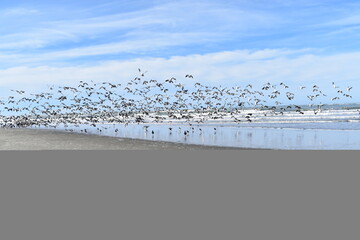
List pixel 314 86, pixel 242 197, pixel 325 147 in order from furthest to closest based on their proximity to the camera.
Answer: pixel 314 86
pixel 325 147
pixel 242 197

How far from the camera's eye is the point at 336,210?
9.91 metres

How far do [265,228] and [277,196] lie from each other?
2502 millimetres

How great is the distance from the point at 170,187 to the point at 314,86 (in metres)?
59.4

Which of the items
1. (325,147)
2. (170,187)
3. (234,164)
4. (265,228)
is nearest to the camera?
(265,228)

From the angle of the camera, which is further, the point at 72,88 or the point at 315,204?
the point at 72,88

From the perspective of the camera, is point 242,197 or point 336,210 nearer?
point 336,210

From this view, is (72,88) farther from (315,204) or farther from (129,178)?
(315,204)

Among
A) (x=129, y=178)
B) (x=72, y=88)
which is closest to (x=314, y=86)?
(x=72, y=88)

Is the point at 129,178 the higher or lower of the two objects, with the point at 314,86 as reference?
lower

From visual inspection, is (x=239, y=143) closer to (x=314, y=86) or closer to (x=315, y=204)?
(x=315, y=204)

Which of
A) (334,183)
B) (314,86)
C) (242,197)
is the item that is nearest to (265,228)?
(242,197)

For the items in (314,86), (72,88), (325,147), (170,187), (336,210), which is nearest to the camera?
(336,210)

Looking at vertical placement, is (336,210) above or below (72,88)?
below

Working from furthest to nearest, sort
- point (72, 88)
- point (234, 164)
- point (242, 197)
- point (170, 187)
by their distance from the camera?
point (72, 88)
point (234, 164)
point (170, 187)
point (242, 197)
